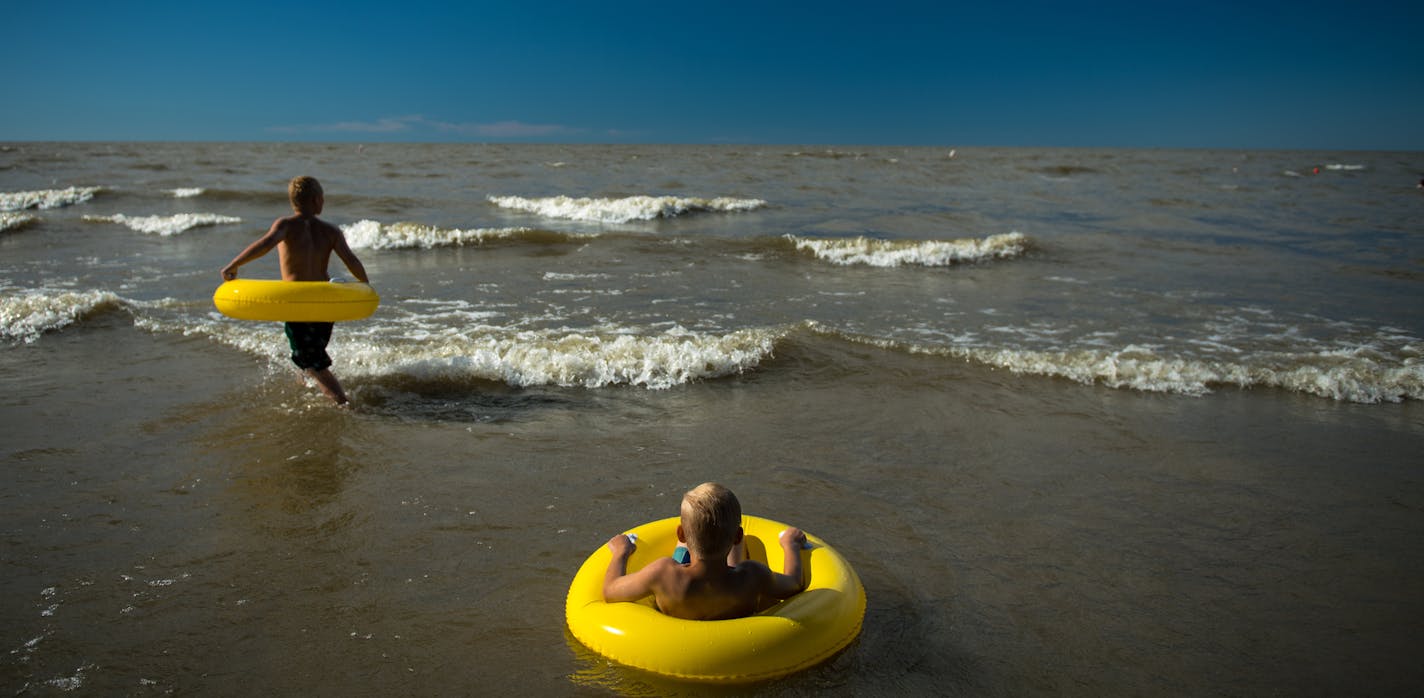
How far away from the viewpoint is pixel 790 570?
10.4 ft

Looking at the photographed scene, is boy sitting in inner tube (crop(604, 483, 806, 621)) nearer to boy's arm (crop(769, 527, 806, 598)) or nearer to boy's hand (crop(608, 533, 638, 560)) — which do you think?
boy's arm (crop(769, 527, 806, 598))

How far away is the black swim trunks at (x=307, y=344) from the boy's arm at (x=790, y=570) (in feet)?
12.9

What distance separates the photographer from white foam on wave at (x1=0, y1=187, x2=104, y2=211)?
20453 millimetres

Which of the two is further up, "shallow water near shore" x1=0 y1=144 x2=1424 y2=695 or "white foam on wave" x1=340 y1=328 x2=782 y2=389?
"white foam on wave" x1=340 y1=328 x2=782 y2=389

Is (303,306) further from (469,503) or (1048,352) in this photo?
(1048,352)

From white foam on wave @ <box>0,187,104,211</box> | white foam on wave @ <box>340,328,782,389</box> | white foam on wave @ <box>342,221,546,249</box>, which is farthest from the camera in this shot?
white foam on wave @ <box>0,187,104,211</box>

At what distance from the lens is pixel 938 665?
9.95ft

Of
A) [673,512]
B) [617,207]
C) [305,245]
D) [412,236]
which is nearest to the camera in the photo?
[673,512]

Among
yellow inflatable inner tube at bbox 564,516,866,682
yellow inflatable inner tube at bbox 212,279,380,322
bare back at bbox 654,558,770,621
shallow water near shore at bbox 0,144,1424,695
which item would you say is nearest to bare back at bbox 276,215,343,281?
yellow inflatable inner tube at bbox 212,279,380,322

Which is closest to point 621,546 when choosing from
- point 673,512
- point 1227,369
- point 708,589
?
point 708,589

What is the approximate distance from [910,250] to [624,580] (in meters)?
11.8

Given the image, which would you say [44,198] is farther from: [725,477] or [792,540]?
[792,540]

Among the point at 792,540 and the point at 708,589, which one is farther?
the point at 792,540

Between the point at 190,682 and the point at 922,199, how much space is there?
2269 cm
